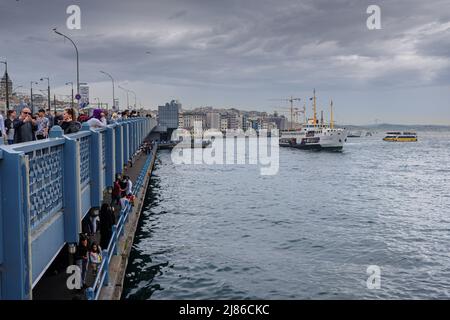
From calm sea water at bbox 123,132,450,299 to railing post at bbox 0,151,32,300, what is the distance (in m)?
10.0

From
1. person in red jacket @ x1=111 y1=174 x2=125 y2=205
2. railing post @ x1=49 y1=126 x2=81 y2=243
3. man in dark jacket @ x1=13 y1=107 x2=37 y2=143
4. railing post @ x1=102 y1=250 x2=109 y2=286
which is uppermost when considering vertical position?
man in dark jacket @ x1=13 y1=107 x2=37 y2=143

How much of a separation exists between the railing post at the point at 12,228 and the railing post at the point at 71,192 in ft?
12.0

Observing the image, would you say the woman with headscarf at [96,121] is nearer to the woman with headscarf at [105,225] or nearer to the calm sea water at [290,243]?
the woman with headscarf at [105,225]

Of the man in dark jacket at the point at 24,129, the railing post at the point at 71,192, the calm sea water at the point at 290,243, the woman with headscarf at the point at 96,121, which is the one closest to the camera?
the railing post at the point at 71,192

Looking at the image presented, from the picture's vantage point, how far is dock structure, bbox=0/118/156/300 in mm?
7445

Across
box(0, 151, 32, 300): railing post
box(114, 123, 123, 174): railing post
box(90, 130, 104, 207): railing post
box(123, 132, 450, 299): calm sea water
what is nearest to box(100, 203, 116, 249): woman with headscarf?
box(90, 130, 104, 207): railing post

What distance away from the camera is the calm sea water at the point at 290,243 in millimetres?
19172

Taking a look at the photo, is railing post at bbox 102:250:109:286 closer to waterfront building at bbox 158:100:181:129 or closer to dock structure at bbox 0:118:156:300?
dock structure at bbox 0:118:156:300

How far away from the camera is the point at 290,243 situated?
87.2 feet

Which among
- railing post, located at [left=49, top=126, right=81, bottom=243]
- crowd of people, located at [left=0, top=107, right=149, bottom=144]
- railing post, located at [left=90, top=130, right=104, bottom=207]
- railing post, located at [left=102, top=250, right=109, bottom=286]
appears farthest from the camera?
railing post, located at [left=90, top=130, right=104, bottom=207]

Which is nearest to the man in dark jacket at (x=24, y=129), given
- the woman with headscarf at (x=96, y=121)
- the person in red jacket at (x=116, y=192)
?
the woman with headscarf at (x=96, y=121)

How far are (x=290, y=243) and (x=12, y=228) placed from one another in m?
20.6

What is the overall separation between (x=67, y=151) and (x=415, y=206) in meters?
35.2
